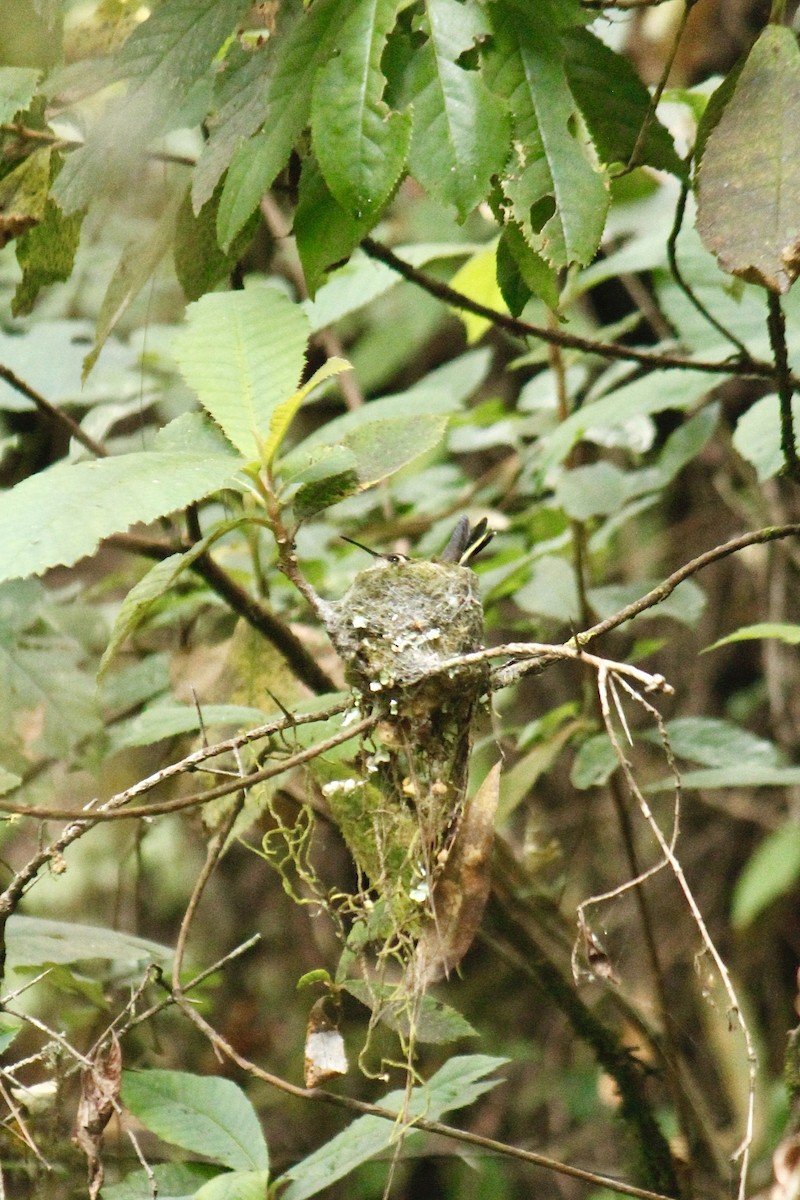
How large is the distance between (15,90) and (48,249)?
19cm

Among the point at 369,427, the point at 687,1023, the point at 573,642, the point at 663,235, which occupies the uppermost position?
the point at 663,235

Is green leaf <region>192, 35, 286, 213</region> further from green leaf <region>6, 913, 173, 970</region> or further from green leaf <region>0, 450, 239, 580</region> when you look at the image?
green leaf <region>6, 913, 173, 970</region>

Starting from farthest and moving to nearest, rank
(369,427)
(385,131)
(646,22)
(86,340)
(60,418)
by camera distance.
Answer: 1. (646,22)
2. (86,340)
3. (60,418)
4. (369,427)
5. (385,131)

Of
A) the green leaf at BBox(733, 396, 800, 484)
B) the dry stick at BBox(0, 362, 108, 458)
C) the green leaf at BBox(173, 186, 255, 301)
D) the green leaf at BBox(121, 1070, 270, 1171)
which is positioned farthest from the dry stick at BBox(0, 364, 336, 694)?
the green leaf at BBox(733, 396, 800, 484)

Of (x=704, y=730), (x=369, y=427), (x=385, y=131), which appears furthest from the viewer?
(x=704, y=730)

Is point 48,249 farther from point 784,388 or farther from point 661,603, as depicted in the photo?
point 661,603

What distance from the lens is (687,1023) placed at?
11.3 ft

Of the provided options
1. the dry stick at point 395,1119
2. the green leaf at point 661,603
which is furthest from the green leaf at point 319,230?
the green leaf at point 661,603

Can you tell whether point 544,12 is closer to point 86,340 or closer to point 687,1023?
point 86,340

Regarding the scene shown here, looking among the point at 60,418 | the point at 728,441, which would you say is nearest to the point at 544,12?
the point at 60,418

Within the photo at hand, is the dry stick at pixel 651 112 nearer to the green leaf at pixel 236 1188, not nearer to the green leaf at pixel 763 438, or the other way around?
the green leaf at pixel 763 438

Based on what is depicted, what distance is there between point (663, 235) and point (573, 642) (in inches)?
43.6

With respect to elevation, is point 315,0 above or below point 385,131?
above

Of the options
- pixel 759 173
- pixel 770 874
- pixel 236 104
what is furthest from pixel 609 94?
pixel 770 874
